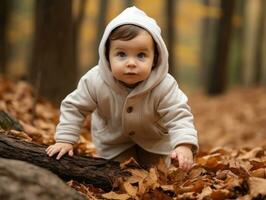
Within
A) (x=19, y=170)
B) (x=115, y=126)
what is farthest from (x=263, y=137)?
(x=19, y=170)

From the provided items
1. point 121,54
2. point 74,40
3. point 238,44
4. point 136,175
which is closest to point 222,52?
point 238,44

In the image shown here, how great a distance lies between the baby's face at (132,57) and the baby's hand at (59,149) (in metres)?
0.56

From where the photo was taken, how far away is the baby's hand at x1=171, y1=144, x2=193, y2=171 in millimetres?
3227

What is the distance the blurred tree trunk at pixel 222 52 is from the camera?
1388 centimetres

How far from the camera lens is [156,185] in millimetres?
3053

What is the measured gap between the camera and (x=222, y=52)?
47.6ft

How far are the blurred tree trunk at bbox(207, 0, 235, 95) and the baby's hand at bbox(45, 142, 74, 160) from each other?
11.0 m

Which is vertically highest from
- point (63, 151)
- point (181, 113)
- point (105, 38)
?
point (105, 38)

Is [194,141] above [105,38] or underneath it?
underneath

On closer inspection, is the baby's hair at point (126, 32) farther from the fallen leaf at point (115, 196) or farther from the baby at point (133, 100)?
the fallen leaf at point (115, 196)

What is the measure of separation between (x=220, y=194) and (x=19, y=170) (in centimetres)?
109

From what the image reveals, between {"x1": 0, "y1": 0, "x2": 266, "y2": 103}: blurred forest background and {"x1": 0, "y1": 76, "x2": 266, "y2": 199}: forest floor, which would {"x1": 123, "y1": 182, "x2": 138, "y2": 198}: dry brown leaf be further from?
{"x1": 0, "y1": 0, "x2": 266, "y2": 103}: blurred forest background

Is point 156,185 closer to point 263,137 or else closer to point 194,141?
point 194,141

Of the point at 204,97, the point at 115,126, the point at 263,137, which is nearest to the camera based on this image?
the point at 115,126
